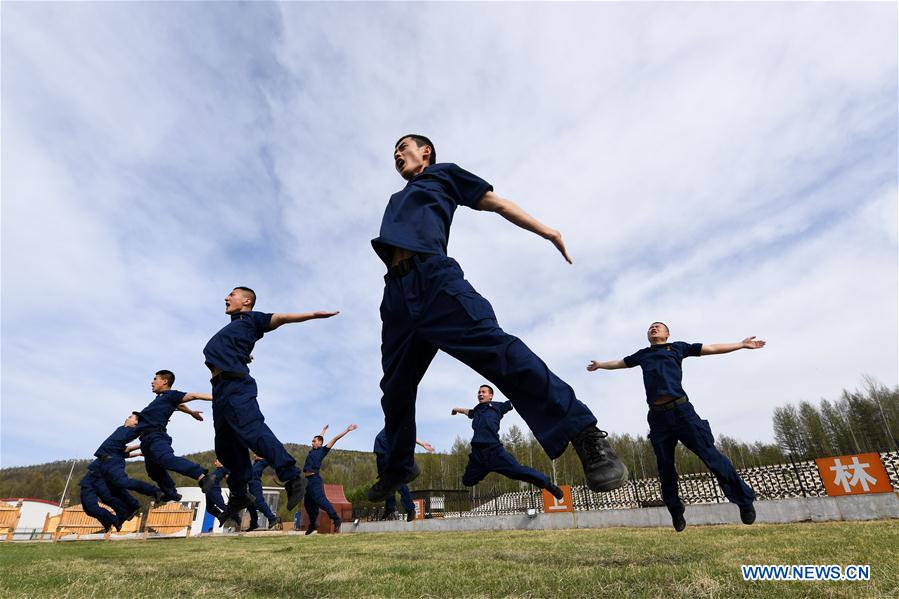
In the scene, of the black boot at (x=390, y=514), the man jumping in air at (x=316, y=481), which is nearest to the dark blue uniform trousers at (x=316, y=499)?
the man jumping in air at (x=316, y=481)

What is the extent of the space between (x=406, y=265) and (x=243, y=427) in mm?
2855

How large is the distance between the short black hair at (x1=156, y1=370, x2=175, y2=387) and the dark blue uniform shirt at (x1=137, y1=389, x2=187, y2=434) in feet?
0.58

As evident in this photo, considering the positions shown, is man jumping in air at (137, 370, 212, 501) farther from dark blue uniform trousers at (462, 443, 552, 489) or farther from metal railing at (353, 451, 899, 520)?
metal railing at (353, 451, 899, 520)

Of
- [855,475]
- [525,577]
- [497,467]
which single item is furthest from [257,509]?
[855,475]

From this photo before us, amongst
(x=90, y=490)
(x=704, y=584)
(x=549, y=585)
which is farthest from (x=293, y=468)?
(x=90, y=490)

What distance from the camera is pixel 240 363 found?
15.7ft

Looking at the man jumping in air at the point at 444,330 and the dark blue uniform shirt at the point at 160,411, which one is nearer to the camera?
the man jumping in air at the point at 444,330

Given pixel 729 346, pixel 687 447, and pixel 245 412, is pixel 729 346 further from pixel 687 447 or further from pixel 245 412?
pixel 245 412

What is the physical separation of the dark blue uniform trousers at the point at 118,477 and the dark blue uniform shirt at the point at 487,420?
6614 mm

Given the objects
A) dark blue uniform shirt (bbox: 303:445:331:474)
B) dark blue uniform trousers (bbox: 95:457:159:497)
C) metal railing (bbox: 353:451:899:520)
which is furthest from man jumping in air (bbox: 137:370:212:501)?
metal railing (bbox: 353:451:899:520)

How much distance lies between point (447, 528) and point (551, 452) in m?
16.3

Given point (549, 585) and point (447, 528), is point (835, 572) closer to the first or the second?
point (549, 585)

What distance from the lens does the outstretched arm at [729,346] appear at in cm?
611

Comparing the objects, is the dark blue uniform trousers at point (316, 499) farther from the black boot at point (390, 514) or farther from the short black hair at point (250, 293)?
the short black hair at point (250, 293)
